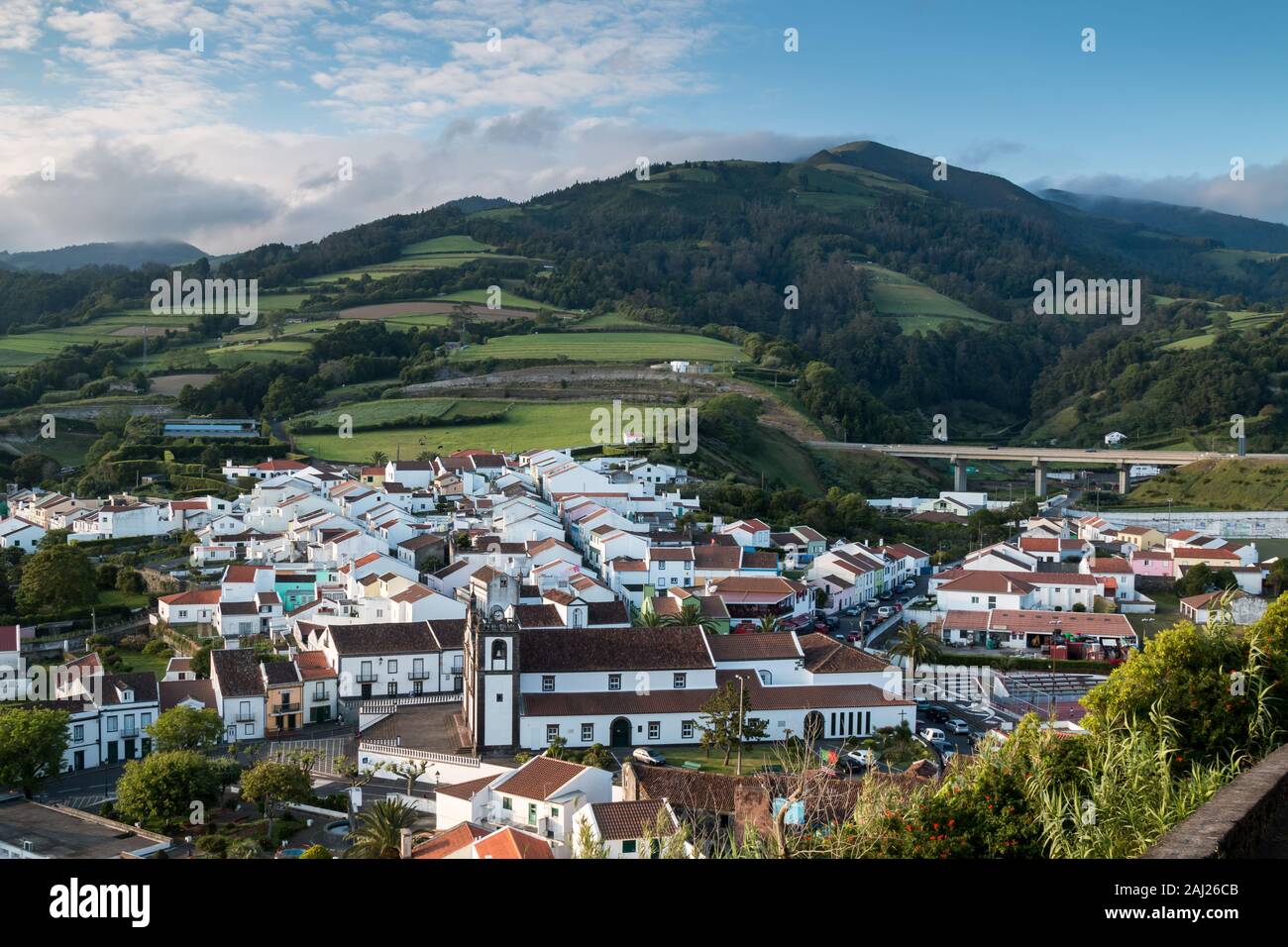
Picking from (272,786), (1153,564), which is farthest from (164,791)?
(1153,564)

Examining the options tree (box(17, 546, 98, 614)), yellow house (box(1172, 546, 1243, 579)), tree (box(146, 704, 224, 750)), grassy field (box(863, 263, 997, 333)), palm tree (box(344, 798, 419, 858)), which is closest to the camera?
palm tree (box(344, 798, 419, 858))

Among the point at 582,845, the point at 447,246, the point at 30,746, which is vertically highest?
the point at 447,246

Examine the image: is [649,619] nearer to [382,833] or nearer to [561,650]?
[561,650]

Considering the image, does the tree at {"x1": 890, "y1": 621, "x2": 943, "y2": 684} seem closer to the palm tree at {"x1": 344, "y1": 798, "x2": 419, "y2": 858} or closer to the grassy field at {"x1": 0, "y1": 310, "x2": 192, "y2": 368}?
the palm tree at {"x1": 344, "y1": 798, "x2": 419, "y2": 858}

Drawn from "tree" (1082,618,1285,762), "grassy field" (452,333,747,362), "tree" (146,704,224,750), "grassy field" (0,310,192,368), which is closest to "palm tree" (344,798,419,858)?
"tree" (146,704,224,750)

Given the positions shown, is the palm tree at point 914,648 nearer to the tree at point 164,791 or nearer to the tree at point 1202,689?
the tree at point 164,791

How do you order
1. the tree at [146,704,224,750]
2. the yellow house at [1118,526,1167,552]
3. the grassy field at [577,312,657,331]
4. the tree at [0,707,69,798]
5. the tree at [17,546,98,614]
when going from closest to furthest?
the tree at [0,707,69,798]
the tree at [146,704,224,750]
the tree at [17,546,98,614]
the yellow house at [1118,526,1167,552]
the grassy field at [577,312,657,331]
